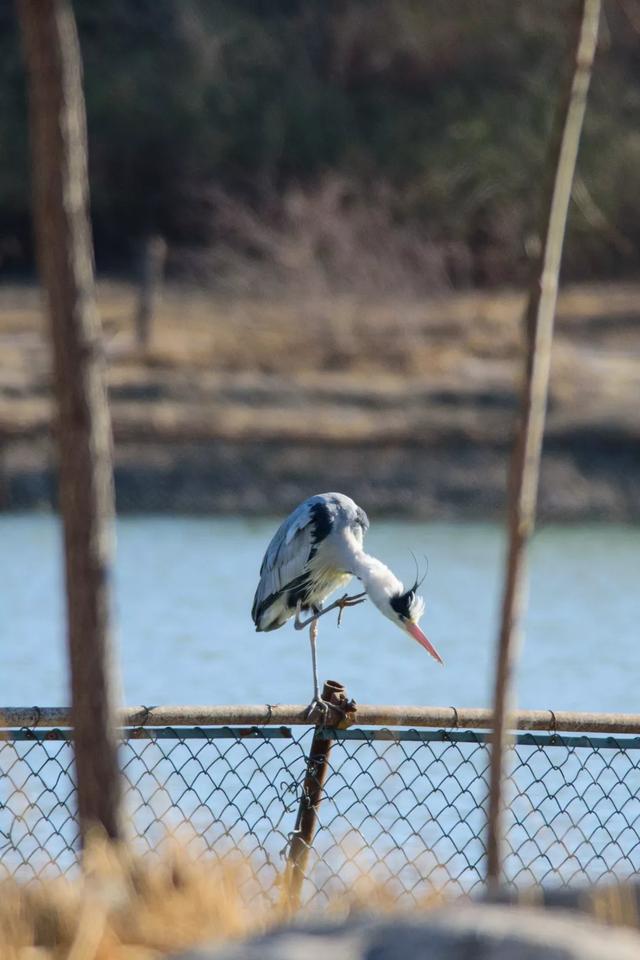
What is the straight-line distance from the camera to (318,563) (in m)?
5.96

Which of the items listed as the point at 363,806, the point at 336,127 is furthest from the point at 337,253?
the point at 363,806

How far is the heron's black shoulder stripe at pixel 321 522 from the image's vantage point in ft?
19.4

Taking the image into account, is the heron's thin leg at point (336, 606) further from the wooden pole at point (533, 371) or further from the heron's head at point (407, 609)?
the wooden pole at point (533, 371)

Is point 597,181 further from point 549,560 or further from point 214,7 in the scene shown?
point 549,560

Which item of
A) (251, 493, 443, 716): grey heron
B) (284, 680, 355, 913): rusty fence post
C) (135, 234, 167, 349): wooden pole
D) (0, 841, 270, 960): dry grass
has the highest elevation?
(135, 234, 167, 349): wooden pole

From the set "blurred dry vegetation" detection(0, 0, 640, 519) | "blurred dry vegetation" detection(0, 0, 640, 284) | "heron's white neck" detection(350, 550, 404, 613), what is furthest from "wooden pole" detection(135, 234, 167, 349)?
"heron's white neck" detection(350, 550, 404, 613)

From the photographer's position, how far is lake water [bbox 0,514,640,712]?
9.34 metres

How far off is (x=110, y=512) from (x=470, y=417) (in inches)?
646

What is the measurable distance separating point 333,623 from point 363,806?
5.88 meters

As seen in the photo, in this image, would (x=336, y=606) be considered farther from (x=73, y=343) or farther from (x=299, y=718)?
(x=73, y=343)

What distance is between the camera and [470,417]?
1898 cm

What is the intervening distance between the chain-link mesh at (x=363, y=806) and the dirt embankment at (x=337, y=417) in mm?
9649

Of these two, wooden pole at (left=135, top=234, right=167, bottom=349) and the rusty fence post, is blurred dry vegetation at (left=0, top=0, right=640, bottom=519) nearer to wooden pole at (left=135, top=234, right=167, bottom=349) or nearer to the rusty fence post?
wooden pole at (left=135, top=234, right=167, bottom=349)

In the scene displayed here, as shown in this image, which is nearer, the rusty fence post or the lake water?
the rusty fence post
